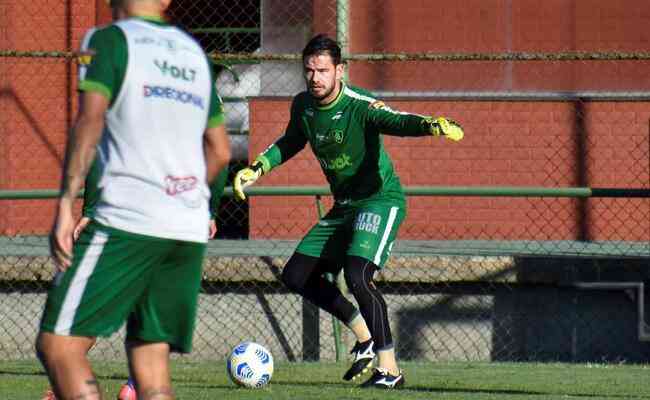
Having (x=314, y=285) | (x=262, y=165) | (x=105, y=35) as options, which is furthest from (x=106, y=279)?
(x=314, y=285)

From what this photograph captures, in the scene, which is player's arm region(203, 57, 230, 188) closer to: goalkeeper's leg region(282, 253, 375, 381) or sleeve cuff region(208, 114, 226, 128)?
sleeve cuff region(208, 114, 226, 128)

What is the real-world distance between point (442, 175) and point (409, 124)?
Answer: 4.82 meters

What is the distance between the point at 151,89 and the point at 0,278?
6.61 meters

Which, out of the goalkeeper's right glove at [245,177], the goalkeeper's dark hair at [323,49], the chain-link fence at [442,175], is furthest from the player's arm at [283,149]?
the chain-link fence at [442,175]

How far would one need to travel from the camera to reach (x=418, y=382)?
823 cm

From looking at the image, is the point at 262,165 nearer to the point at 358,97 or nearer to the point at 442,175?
the point at 358,97

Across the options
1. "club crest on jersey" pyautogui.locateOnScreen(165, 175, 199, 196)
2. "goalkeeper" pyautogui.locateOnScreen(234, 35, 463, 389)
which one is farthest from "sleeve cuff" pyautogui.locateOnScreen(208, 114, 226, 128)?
"goalkeeper" pyautogui.locateOnScreen(234, 35, 463, 389)

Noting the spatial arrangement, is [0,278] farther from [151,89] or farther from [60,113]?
[151,89]

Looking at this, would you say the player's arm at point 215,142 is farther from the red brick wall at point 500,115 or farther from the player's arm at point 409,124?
the red brick wall at point 500,115

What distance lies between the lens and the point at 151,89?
441cm

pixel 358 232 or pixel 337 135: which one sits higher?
pixel 337 135

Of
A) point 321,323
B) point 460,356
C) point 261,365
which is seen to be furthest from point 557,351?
point 261,365

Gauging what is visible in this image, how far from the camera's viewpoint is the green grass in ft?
24.3

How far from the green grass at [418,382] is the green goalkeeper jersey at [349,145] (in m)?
1.18
